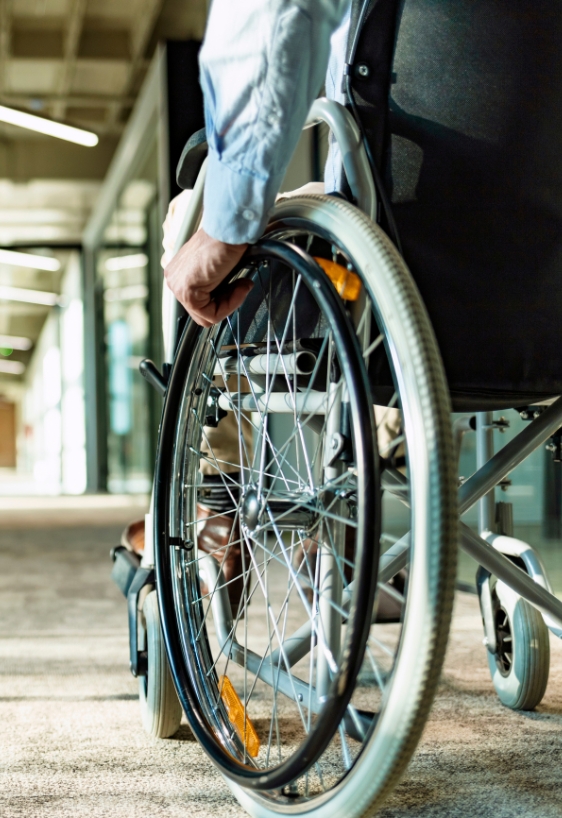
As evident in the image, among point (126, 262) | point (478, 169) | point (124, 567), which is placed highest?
point (126, 262)

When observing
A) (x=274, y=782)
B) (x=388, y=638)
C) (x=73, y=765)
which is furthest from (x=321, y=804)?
(x=388, y=638)

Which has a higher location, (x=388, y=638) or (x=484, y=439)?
(x=484, y=439)

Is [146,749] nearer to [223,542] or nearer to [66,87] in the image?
[223,542]

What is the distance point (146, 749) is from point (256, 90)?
79 cm

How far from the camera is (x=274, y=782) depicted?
66cm

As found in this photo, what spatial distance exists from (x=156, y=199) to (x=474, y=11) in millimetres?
5719

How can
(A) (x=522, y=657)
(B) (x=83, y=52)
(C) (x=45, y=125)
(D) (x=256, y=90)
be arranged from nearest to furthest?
(D) (x=256, y=90) → (A) (x=522, y=657) → (C) (x=45, y=125) → (B) (x=83, y=52)

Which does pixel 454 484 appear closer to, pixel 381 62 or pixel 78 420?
pixel 381 62

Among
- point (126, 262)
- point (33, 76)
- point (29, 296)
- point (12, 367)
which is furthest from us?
point (12, 367)

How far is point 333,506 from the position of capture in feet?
2.60

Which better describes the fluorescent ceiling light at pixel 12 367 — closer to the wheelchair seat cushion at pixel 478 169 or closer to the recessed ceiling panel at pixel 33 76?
the recessed ceiling panel at pixel 33 76

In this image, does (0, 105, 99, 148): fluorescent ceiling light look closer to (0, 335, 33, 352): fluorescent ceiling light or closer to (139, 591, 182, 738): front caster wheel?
(139, 591, 182, 738): front caster wheel

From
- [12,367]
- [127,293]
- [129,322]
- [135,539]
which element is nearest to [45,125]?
[127,293]

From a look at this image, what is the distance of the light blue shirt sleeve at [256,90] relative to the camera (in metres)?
0.67
